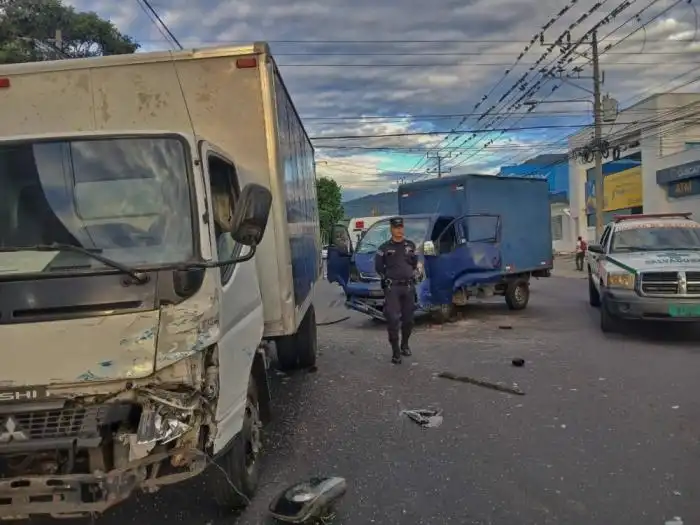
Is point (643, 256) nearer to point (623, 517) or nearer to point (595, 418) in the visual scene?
point (595, 418)

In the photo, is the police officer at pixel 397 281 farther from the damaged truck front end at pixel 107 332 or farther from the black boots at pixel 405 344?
the damaged truck front end at pixel 107 332

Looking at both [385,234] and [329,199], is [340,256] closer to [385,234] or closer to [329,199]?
[385,234]

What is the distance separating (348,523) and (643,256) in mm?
8067

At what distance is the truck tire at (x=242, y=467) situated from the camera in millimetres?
4176

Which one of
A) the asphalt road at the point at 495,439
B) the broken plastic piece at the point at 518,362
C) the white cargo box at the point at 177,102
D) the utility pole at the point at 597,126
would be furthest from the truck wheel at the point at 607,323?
the utility pole at the point at 597,126

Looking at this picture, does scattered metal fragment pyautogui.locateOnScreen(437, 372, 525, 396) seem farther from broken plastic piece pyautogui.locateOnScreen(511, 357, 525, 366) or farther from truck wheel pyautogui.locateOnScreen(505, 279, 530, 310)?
truck wheel pyautogui.locateOnScreen(505, 279, 530, 310)

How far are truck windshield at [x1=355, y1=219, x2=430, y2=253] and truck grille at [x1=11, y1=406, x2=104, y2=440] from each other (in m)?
9.65

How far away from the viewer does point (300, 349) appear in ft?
28.0

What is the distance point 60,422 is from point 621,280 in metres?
8.59

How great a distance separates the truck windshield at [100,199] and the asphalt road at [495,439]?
6.05ft

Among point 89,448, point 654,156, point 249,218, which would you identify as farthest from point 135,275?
point 654,156

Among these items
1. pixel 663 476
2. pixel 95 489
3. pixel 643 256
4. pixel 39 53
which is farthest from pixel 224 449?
pixel 39 53

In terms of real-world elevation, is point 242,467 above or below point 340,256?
below

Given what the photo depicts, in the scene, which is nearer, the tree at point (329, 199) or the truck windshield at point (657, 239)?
the truck windshield at point (657, 239)
